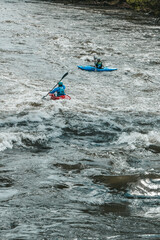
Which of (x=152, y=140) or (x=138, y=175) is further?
(x=152, y=140)

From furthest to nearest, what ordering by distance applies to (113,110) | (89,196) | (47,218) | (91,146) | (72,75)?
(72,75)
(113,110)
(91,146)
(89,196)
(47,218)

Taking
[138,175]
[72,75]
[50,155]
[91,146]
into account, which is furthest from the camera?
[72,75]

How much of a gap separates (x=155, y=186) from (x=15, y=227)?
8.36ft

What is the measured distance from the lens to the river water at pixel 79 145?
Answer: 4.86 meters

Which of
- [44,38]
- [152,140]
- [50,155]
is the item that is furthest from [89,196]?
[44,38]

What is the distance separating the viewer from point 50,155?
772 centimetres

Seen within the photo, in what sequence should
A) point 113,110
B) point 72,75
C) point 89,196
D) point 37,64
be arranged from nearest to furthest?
point 89,196
point 113,110
point 72,75
point 37,64

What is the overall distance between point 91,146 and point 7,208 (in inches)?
146

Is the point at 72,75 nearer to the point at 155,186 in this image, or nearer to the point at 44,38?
the point at 44,38

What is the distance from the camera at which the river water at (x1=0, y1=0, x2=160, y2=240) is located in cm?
486

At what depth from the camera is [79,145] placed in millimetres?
8578

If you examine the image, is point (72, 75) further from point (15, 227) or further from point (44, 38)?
point (15, 227)

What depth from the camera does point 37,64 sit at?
18.2m

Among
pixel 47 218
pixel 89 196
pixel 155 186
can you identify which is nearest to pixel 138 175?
pixel 155 186
